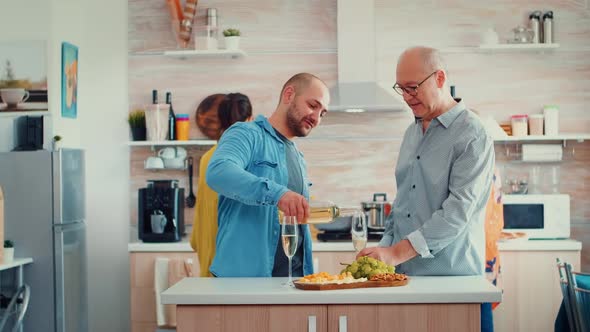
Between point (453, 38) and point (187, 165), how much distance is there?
6.40ft

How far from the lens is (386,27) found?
18.8ft

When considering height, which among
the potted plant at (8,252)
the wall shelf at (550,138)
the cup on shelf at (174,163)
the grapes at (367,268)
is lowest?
the potted plant at (8,252)

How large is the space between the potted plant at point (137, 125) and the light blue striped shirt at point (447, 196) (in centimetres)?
301

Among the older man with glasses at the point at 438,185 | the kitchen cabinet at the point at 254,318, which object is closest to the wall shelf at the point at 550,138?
the older man with glasses at the point at 438,185

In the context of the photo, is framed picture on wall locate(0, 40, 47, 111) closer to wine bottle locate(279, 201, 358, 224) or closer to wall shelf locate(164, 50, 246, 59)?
wall shelf locate(164, 50, 246, 59)

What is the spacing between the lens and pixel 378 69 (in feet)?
18.8

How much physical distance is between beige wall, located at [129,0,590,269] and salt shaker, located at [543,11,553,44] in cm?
13

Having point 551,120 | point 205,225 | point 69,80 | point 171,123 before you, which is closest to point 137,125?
point 171,123

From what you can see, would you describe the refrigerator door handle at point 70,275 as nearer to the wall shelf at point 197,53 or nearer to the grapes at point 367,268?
the wall shelf at point 197,53

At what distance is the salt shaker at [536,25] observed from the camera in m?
5.54

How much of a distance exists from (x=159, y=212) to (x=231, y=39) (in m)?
1.21

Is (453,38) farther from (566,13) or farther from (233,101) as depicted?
(233,101)

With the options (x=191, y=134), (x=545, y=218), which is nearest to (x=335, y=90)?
(x=191, y=134)

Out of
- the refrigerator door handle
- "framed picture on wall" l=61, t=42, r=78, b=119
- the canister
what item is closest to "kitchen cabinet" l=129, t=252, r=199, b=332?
the refrigerator door handle
